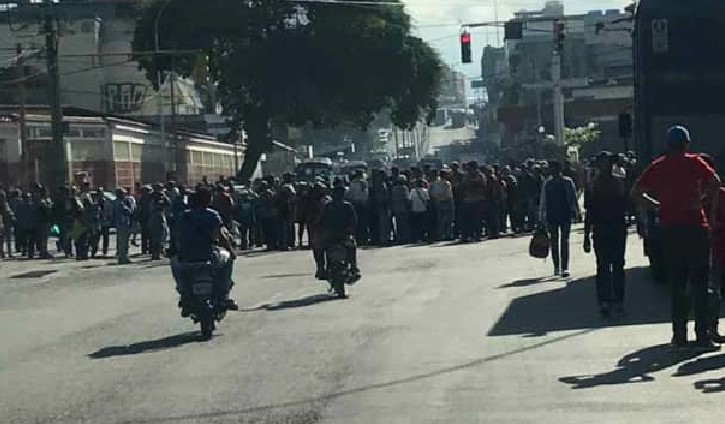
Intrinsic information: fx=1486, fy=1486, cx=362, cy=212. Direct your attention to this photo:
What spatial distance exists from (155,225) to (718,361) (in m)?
22.4

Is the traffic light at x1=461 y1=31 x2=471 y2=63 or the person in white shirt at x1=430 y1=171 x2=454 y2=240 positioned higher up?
the traffic light at x1=461 y1=31 x2=471 y2=63

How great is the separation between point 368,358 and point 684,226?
3.12m

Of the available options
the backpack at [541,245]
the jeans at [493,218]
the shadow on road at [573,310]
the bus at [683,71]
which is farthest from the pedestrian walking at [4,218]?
the bus at [683,71]

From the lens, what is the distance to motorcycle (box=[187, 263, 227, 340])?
1633 centimetres

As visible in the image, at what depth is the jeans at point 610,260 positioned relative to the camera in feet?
53.5

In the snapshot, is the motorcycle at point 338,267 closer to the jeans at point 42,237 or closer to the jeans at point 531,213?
the jeans at point 531,213

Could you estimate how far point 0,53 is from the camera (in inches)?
3406

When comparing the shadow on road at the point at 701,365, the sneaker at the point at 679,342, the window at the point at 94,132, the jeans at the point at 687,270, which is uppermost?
the window at the point at 94,132

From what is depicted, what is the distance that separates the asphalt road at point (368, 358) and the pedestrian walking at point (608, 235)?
1.07 ft

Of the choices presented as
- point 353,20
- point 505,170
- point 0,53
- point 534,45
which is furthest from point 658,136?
point 534,45

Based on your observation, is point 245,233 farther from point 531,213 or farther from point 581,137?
point 581,137

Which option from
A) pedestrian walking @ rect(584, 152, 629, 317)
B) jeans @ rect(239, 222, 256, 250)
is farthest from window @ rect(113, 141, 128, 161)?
pedestrian walking @ rect(584, 152, 629, 317)

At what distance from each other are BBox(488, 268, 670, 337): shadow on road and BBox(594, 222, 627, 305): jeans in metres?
0.31

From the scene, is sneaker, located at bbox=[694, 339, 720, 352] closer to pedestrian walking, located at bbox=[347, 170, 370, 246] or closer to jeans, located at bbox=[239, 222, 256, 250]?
pedestrian walking, located at bbox=[347, 170, 370, 246]
